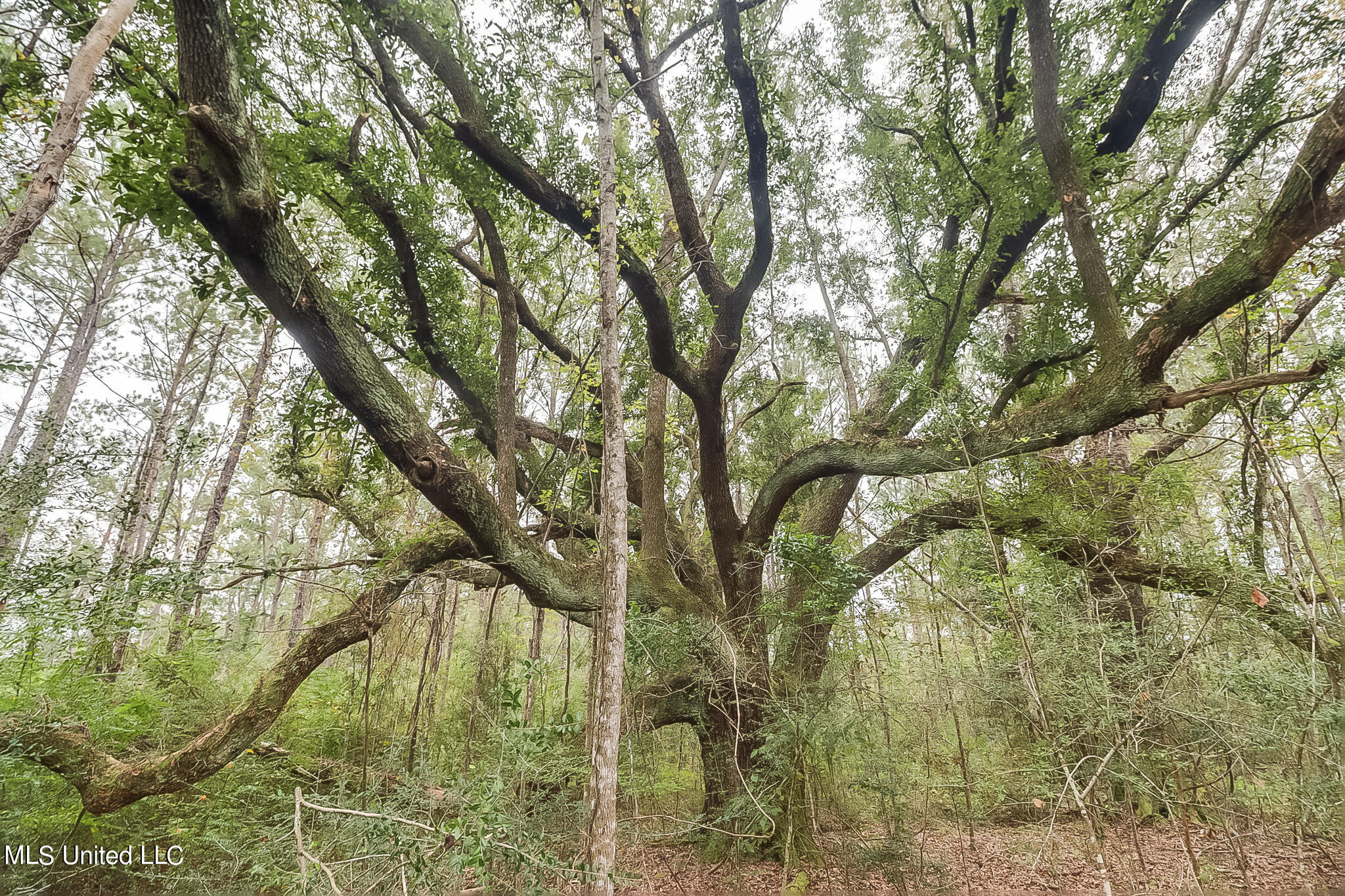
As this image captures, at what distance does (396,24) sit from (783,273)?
608 centimetres

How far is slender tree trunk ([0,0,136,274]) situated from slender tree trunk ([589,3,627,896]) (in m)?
2.83

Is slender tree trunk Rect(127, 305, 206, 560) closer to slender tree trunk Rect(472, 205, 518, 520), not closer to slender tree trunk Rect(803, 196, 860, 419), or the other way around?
slender tree trunk Rect(472, 205, 518, 520)

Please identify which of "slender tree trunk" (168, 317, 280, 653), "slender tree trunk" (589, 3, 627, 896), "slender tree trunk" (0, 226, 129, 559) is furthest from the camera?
"slender tree trunk" (168, 317, 280, 653)

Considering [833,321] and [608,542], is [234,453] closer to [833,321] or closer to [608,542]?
[608,542]

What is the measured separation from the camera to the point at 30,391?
11.6 metres

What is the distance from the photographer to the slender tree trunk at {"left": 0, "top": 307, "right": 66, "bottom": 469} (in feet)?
30.3

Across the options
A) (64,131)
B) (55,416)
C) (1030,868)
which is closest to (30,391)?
Answer: (55,416)

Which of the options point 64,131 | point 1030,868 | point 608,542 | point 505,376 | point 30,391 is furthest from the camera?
point 30,391

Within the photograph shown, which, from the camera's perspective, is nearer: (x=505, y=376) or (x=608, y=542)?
(x=608, y=542)

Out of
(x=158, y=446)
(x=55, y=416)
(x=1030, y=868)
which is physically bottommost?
(x=1030, y=868)

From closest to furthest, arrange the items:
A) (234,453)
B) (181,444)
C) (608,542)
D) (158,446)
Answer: (608,542), (181,444), (158,446), (234,453)

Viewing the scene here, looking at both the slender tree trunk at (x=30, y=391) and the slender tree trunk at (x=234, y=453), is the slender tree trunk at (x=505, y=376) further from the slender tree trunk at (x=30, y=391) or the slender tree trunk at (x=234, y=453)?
the slender tree trunk at (x=30, y=391)

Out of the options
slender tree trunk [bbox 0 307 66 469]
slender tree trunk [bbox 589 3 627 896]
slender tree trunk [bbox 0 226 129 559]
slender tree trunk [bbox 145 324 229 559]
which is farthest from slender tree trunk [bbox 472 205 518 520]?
slender tree trunk [bbox 0 307 66 469]

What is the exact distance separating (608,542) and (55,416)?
30.9ft
